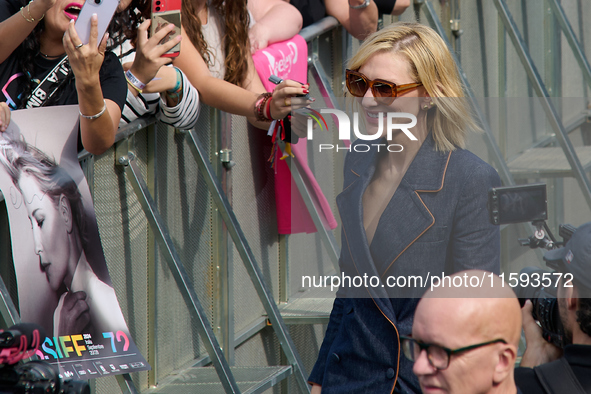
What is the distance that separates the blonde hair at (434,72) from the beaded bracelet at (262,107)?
110 cm

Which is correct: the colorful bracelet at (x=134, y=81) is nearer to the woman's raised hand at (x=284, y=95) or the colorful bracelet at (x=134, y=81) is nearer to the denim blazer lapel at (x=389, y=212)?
the woman's raised hand at (x=284, y=95)

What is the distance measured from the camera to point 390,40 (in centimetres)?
196

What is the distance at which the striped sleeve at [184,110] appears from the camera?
9.80 feet

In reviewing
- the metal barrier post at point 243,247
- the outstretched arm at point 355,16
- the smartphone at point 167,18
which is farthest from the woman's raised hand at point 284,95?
the outstretched arm at point 355,16

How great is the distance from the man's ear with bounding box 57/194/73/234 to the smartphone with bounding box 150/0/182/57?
63 centimetres

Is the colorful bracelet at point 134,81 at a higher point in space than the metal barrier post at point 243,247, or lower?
higher

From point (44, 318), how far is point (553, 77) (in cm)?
512

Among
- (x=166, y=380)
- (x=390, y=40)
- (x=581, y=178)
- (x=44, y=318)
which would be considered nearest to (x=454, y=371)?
(x=581, y=178)

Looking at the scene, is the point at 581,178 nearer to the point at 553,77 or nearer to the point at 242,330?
the point at 242,330

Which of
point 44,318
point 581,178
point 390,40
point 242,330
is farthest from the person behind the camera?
point 242,330

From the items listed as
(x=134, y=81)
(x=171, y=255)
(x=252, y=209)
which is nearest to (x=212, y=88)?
(x=134, y=81)

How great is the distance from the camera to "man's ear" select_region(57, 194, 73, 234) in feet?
7.77

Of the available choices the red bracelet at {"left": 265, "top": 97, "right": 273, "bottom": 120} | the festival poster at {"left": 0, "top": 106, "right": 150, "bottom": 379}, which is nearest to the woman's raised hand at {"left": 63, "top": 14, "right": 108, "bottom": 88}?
the festival poster at {"left": 0, "top": 106, "right": 150, "bottom": 379}

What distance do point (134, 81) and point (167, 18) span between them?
0.79 feet
